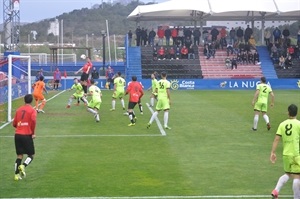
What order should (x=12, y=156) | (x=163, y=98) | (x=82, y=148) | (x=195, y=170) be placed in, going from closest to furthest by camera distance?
(x=195, y=170)
(x=12, y=156)
(x=82, y=148)
(x=163, y=98)

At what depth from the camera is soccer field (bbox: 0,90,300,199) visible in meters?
12.7

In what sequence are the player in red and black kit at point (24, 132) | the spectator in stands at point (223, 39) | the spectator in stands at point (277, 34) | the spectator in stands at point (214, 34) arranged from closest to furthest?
the player in red and black kit at point (24, 132) → the spectator in stands at point (277, 34) → the spectator in stands at point (214, 34) → the spectator in stands at point (223, 39)

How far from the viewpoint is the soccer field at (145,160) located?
12.7m

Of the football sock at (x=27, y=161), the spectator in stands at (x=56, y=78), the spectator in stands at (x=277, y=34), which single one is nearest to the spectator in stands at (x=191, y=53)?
the spectator in stands at (x=277, y=34)

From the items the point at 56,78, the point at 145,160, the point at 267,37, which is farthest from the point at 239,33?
the point at 145,160

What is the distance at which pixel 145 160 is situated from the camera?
16219mm

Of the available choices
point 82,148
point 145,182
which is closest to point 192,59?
point 82,148

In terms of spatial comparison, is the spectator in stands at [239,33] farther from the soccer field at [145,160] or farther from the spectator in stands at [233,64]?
the soccer field at [145,160]

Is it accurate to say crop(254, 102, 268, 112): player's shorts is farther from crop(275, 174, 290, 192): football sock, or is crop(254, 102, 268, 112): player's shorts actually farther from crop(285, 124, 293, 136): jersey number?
crop(285, 124, 293, 136): jersey number

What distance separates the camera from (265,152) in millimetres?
17531

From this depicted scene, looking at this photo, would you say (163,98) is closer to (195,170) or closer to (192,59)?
(195,170)

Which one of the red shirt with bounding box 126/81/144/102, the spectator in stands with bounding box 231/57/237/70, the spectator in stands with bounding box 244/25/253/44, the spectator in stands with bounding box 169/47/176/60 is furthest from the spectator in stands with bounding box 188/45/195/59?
the red shirt with bounding box 126/81/144/102

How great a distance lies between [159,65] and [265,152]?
137 ft

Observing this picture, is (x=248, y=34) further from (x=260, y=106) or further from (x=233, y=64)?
(x=260, y=106)
